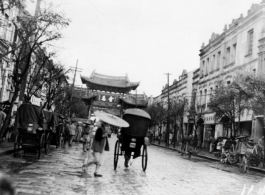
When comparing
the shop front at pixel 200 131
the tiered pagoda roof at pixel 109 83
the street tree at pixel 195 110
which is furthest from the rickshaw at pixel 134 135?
the tiered pagoda roof at pixel 109 83

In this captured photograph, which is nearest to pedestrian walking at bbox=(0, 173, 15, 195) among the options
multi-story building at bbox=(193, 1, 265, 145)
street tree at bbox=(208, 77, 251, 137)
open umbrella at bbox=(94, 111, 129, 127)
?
open umbrella at bbox=(94, 111, 129, 127)

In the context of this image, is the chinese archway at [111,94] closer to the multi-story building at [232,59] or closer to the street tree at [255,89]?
the multi-story building at [232,59]

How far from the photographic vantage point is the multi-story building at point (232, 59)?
89.8 feet

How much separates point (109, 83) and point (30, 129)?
163 ft

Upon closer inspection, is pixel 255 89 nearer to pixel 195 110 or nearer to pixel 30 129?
pixel 30 129

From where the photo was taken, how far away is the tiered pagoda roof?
61.5 meters

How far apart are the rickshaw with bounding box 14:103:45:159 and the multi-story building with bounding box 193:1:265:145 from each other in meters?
15.3

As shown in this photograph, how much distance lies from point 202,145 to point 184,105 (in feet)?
19.2

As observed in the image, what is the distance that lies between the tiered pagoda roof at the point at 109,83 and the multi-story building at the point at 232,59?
61.0ft

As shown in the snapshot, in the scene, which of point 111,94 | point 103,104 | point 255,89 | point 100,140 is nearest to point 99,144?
point 100,140

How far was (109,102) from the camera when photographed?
6297cm

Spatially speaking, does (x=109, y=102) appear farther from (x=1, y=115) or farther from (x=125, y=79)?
(x=1, y=115)

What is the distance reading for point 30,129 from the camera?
520 inches

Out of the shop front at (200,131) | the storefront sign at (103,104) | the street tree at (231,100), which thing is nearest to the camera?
the street tree at (231,100)
